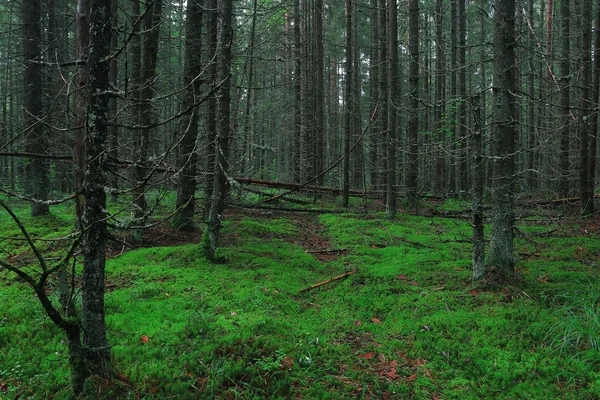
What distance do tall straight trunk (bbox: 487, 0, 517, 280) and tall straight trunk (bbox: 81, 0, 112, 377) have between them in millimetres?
4877

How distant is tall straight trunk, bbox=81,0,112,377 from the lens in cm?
271

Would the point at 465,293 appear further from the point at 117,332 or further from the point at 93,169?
the point at 93,169

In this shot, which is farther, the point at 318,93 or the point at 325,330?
the point at 318,93

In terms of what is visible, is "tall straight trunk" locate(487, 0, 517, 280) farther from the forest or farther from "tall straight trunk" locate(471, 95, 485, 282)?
"tall straight trunk" locate(471, 95, 485, 282)

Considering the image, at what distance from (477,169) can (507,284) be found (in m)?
1.68

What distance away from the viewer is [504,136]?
205 inches

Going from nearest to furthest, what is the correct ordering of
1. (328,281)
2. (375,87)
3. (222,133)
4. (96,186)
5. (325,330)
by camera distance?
(96,186)
(325,330)
(328,281)
(222,133)
(375,87)

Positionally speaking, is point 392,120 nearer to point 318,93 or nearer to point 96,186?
point 318,93

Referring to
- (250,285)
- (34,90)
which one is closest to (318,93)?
(34,90)

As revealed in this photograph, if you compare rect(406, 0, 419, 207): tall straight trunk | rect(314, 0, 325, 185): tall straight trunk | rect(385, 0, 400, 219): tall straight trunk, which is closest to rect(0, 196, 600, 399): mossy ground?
rect(385, 0, 400, 219): tall straight trunk

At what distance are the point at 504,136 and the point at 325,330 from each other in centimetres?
369

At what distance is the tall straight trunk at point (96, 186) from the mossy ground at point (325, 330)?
508 millimetres

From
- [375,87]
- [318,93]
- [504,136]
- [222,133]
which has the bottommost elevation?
[504,136]

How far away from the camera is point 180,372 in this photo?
10.8 feet
